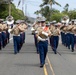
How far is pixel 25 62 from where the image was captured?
64.2 feet

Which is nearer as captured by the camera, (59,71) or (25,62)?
(59,71)

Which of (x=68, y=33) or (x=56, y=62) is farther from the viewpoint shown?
(x=68, y=33)

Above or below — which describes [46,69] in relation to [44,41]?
below

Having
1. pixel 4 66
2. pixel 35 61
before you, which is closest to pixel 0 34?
pixel 35 61

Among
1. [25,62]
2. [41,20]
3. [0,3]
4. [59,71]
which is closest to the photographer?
[59,71]

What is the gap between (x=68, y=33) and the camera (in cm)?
2848

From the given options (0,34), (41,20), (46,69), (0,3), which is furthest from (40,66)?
(0,3)

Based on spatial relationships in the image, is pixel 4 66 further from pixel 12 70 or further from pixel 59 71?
pixel 59 71

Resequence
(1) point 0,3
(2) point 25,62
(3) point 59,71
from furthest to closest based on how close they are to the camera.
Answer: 1. (1) point 0,3
2. (2) point 25,62
3. (3) point 59,71

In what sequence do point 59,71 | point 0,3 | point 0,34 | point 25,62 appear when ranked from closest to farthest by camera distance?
point 59,71
point 25,62
point 0,34
point 0,3

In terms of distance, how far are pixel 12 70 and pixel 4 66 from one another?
1.31 m

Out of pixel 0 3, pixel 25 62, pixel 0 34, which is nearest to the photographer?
pixel 25 62

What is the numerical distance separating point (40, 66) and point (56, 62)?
7.09ft

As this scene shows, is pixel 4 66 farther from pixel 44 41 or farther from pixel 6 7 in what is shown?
pixel 6 7
